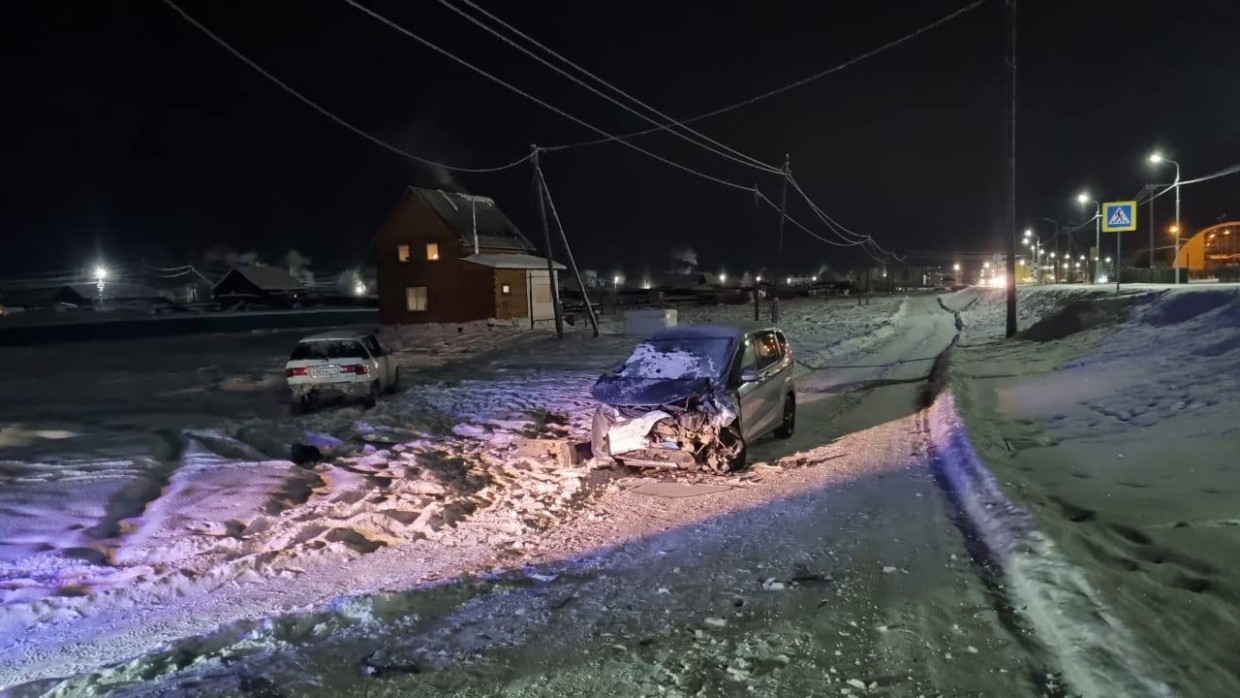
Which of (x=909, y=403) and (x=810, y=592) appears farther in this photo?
(x=909, y=403)

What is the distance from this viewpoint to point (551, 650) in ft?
14.8

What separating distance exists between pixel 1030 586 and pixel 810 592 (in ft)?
4.43

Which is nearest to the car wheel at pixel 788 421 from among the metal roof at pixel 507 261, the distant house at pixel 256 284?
the metal roof at pixel 507 261

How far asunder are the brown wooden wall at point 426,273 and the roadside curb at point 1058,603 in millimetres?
35623

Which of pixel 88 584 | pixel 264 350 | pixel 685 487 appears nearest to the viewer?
pixel 88 584

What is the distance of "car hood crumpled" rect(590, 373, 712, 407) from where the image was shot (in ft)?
29.9

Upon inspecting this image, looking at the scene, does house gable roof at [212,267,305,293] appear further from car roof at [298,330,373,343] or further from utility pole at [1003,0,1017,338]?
utility pole at [1003,0,1017,338]

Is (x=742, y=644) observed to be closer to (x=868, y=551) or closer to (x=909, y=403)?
(x=868, y=551)

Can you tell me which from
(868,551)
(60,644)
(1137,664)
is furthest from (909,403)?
(60,644)

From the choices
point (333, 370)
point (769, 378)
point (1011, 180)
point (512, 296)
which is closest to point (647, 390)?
point (769, 378)

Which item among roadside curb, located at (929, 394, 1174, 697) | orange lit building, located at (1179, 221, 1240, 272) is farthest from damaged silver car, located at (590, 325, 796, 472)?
orange lit building, located at (1179, 221, 1240, 272)

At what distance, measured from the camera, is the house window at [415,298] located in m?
44.0

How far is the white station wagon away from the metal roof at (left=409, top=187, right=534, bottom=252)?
1070 inches

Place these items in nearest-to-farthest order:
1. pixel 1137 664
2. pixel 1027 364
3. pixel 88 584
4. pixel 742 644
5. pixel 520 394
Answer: pixel 1137 664 → pixel 742 644 → pixel 88 584 → pixel 520 394 → pixel 1027 364
